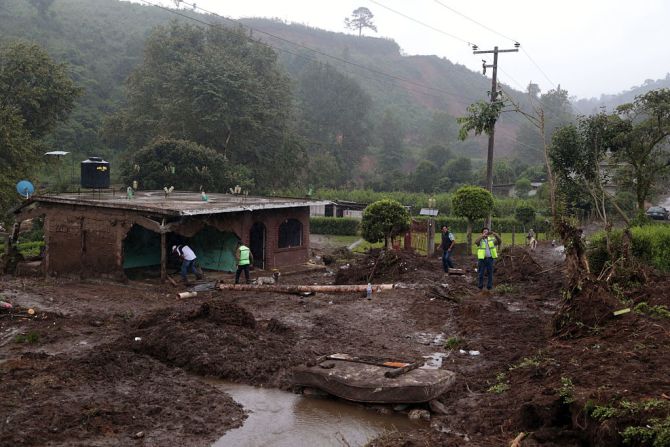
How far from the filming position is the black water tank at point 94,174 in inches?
975

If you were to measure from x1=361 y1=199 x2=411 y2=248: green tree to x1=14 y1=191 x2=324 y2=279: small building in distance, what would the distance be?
2.89m

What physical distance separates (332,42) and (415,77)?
66.3 feet

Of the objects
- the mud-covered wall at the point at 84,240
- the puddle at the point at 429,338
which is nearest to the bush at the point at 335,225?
the mud-covered wall at the point at 84,240

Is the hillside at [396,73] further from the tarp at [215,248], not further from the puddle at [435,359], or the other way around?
the puddle at [435,359]

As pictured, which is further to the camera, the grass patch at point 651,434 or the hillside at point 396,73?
the hillside at point 396,73

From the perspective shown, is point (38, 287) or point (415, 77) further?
point (415, 77)

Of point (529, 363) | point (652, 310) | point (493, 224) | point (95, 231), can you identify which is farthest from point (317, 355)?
point (493, 224)

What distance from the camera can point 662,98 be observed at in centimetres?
2345

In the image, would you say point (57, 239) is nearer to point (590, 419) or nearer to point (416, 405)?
point (416, 405)

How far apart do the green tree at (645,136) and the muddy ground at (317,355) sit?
Answer: 809cm

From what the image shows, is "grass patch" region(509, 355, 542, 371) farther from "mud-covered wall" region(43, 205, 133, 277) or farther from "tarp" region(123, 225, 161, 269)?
"tarp" region(123, 225, 161, 269)

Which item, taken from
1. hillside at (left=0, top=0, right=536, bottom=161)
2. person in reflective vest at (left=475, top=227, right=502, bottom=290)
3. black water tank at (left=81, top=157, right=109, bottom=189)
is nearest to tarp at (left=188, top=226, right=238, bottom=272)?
black water tank at (left=81, top=157, right=109, bottom=189)

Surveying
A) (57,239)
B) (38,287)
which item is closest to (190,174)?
(57,239)

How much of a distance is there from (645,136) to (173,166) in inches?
869
